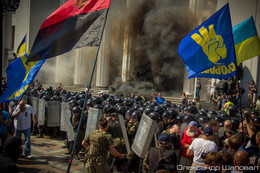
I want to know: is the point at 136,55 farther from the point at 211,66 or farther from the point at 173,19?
the point at 211,66

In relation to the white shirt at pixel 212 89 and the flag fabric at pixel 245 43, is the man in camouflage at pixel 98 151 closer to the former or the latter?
the flag fabric at pixel 245 43

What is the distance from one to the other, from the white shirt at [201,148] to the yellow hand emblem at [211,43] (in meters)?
1.99

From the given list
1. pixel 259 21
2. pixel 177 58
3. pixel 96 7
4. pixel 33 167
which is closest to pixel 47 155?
pixel 33 167

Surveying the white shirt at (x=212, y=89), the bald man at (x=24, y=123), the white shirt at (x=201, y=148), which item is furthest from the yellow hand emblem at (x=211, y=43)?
the white shirt at (x=212, y=89)

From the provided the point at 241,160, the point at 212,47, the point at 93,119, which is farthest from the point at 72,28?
the point at 241,160

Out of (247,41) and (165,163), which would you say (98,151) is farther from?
(247,41)

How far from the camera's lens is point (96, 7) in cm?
407

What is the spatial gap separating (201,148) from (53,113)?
6.18 m

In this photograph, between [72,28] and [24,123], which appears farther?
[24,123]

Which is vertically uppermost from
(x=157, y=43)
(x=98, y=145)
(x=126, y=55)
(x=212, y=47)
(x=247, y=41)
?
(x=157, y=43)

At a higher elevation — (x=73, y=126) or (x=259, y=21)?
(x=259, y=21)

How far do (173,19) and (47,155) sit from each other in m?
20.2

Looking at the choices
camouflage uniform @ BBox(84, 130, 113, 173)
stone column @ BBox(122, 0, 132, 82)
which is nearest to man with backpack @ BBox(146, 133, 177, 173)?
camouflage uniform @ BBox(84, 130, 113, 173)

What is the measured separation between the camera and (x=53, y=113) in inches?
333
